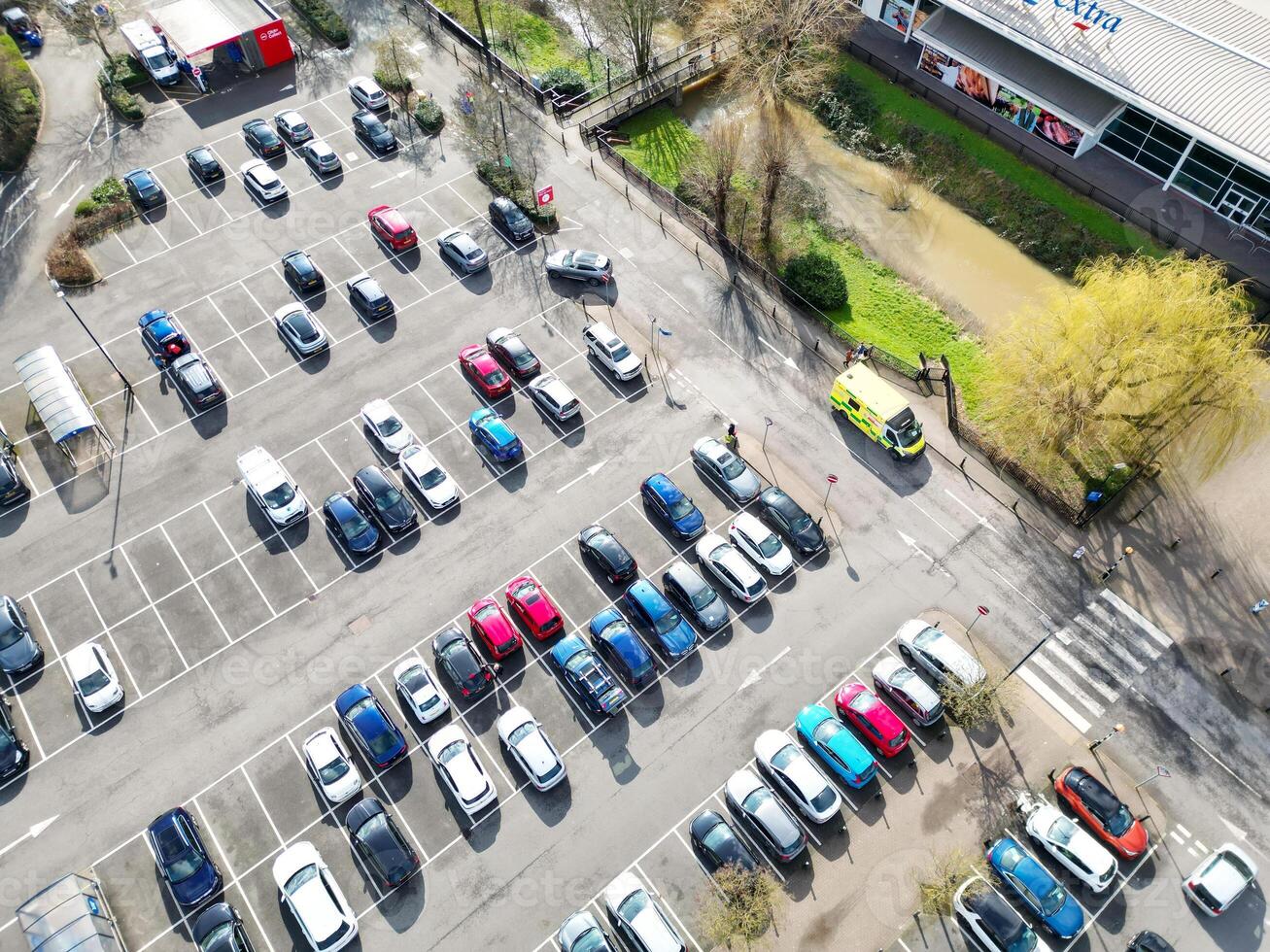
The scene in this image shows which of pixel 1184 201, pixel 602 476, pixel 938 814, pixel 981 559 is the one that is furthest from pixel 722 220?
pixel 938 814

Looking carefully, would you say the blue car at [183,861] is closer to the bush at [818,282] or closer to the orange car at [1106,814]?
the orange car at [1106,814]

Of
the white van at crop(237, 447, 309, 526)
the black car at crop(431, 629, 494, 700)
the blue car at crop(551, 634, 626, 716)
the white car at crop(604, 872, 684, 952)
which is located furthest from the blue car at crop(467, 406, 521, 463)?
the white car at crop(604, 872, 684, 952)

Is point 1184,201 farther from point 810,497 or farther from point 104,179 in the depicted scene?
point 104,179

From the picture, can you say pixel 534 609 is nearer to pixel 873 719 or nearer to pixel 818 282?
pixel 873 719

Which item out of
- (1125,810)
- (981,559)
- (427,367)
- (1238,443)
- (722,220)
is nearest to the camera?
(1125,810)

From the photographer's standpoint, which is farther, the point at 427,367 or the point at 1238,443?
the point at 427,367

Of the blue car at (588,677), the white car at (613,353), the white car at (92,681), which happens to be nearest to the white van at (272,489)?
the white car at (92,681)

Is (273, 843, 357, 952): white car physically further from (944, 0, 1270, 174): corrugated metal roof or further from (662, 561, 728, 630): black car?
(944, 0, 1270, 174): corrugated metal roof
